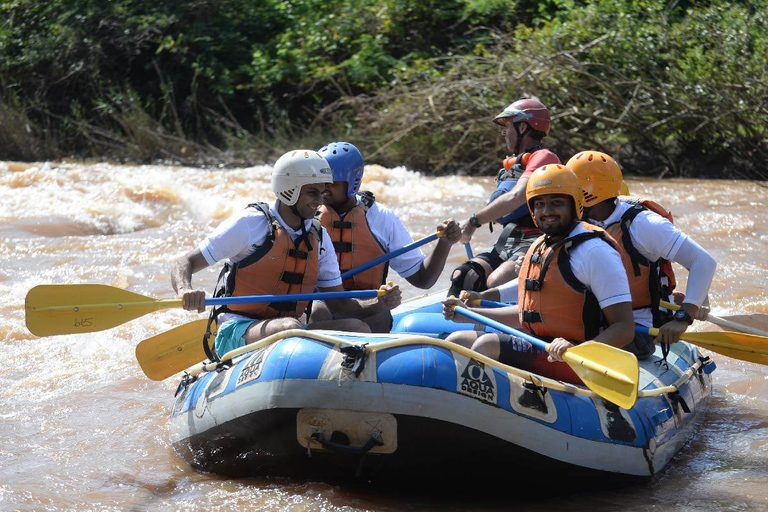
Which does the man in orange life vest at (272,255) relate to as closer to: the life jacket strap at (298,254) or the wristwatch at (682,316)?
the life jacket strap at (298,254)

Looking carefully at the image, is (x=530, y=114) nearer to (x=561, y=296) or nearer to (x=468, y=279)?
(x=468, y=279)

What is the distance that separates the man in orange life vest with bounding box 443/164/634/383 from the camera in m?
4.05

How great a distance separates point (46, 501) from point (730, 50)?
969 centimetres

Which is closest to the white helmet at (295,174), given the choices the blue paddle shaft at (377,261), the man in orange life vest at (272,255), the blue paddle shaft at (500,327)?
the man in orange life vest at (272,255)

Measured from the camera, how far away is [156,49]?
1580 centimetres

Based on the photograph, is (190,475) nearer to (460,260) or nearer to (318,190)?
(318,190)

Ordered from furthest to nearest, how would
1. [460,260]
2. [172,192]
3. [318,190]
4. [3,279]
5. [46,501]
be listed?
[172,192] < [460,260] < [3,279] < [318,190] < [46,501]

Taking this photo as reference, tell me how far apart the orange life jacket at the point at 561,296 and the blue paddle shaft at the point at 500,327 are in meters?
0.07

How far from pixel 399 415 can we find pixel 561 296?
2.76 ft

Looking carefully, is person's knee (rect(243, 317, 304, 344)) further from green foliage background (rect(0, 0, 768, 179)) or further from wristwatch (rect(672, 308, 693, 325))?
green foliage background (rect(0, 0, 768, 179))

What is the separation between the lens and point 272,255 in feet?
15.2

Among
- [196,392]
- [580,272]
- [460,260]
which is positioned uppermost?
[580,272]

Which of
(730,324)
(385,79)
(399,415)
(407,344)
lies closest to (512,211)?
(730,324)

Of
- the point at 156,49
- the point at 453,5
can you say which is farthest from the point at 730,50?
the point at 156,49
